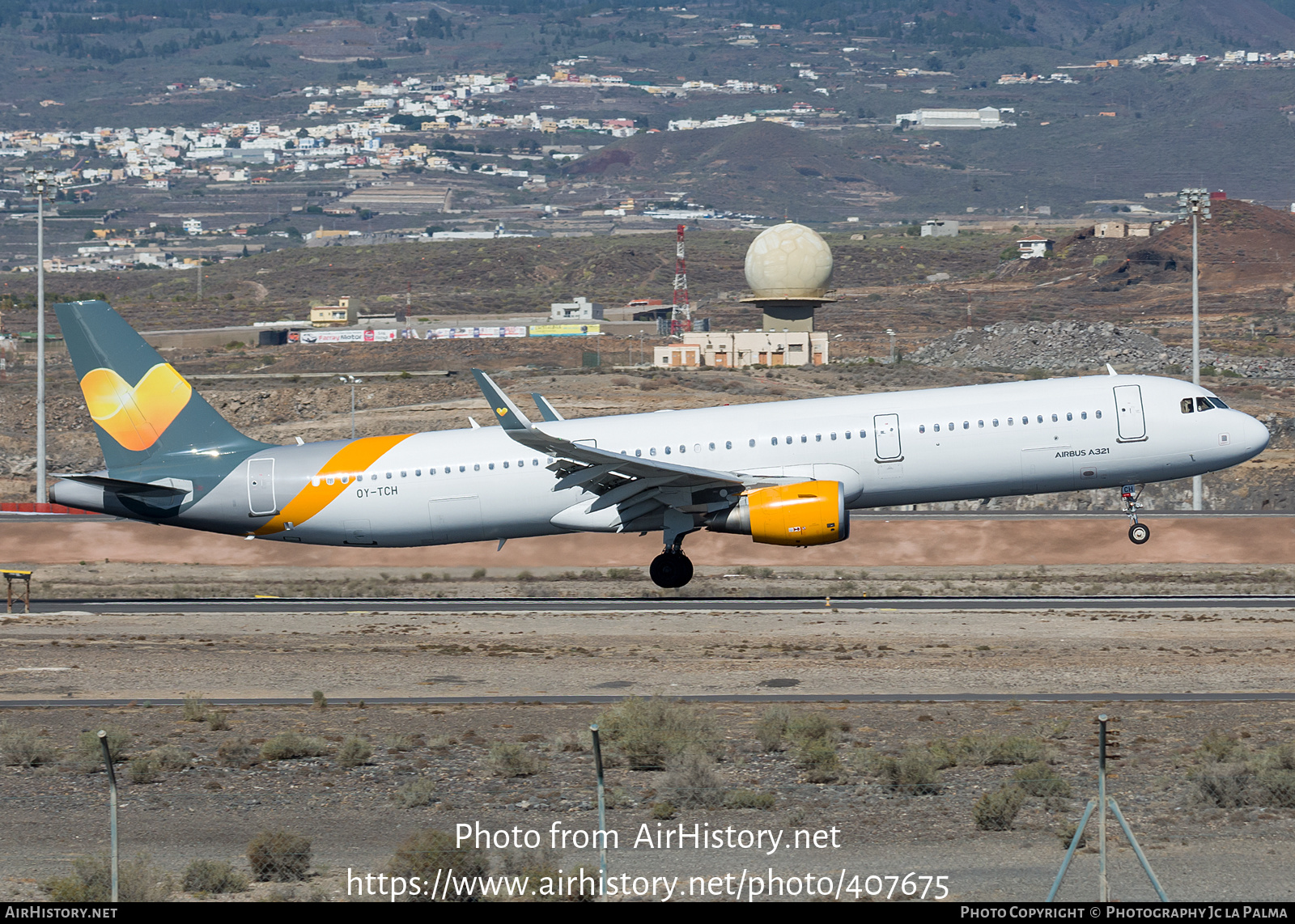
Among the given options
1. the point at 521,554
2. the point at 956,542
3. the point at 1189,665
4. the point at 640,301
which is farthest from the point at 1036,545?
the point at 640,301

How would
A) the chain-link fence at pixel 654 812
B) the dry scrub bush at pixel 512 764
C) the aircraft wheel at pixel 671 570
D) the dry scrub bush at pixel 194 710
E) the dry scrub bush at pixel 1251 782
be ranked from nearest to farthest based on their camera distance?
the chain-link fence at pixel 654 812 → the dry scrub bush at pixel 1251 782 → the dry scrub bush at pixel 512 764 → the dry scrub bush at pixel 194 710 → the aircraft wheel at pixel 671 570

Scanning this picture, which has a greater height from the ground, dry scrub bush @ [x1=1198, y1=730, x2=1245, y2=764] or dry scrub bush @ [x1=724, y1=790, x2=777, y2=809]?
dry scrub bush @ [x1=1198, y1=730, x2=1245, y2=764]

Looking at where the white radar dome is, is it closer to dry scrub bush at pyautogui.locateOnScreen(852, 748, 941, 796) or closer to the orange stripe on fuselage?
the orange stripe on fuselage

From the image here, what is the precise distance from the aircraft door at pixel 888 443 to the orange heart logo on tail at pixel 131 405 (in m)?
17.1

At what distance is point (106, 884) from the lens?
15688 millimetres

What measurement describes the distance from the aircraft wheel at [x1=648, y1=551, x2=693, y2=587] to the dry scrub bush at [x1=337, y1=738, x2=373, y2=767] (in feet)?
53.8

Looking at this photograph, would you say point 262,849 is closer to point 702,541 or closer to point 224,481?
point 224,481

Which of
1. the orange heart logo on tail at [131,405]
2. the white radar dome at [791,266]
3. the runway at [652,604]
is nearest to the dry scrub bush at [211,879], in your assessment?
the runway at [652,604]

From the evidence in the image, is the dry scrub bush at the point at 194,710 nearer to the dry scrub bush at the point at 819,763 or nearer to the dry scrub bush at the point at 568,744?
the dry scrub bush at the point at 568,744

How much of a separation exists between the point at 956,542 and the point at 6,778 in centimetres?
3603

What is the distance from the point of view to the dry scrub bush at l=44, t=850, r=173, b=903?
1531 cm

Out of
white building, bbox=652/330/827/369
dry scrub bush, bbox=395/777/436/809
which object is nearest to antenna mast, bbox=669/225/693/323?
white building, bbox=652/330/827/369

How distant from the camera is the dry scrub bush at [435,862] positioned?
50.9 feet

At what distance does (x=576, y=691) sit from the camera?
28172mm
